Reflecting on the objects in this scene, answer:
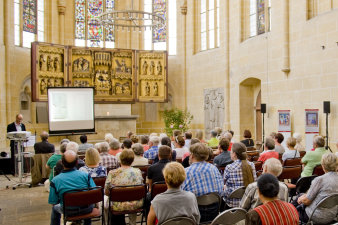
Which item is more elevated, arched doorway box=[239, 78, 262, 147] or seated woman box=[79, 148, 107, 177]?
arched doorway box=[239, 78, 262, 147]

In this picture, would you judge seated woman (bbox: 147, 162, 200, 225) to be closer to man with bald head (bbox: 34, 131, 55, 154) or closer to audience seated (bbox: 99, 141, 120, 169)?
audience seated (bbox: 99, 141, 120, 169)

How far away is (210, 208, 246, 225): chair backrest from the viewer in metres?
2.96

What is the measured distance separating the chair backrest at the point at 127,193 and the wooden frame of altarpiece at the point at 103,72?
895 cm

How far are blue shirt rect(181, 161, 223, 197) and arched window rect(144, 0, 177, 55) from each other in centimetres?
1461

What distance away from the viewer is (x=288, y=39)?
11.9m

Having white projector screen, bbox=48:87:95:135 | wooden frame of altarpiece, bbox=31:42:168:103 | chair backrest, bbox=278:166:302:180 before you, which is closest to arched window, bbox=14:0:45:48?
wooden frame of altarpiece, bbox=31:42:168:103

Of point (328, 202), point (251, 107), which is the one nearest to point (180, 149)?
point (328, 202)

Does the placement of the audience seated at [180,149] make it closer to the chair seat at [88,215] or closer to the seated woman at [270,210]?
the chair seat at [88,215]

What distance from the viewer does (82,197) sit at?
4.13 metres

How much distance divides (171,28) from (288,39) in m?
7.60

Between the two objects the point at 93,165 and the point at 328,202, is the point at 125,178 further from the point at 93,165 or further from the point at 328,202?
the point at 328,202

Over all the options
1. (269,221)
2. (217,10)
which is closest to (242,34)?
(217,10)

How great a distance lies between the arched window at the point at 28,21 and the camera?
50.3 ft

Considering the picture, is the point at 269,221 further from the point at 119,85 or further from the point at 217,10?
the point at 217,10
